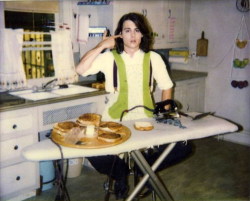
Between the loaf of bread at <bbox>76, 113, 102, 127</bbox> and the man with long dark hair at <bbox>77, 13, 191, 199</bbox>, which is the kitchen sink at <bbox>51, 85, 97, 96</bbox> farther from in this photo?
the loaf of bread at <bbox>76, 113, 102, 127</bbox>

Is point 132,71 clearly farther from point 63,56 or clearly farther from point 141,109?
point 63,56

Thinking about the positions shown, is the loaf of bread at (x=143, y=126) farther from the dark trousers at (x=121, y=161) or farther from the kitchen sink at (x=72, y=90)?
the kitchen sink at (x=72, y=90)

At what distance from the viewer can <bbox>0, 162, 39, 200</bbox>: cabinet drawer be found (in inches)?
99.6

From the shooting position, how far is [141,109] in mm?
2342

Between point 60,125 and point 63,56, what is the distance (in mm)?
1748

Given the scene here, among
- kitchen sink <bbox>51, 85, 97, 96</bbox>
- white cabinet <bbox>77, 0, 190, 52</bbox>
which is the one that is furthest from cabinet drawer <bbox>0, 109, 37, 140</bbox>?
white cabinet <bbox>77, 0, 190, 52</bbox>

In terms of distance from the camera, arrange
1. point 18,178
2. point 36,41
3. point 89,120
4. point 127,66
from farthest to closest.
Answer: point 36,41 → point 18,178 → point 127,66 → point 89,120

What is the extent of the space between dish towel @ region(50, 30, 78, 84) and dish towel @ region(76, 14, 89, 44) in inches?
5.5

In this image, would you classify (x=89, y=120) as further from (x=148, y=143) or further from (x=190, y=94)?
(x=190, y=94)

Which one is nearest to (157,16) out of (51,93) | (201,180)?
(51,93)

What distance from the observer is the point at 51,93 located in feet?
9.93

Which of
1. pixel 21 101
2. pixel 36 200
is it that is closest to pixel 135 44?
pixel 21 101

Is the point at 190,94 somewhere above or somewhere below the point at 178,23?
below

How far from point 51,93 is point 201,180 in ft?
5.54
